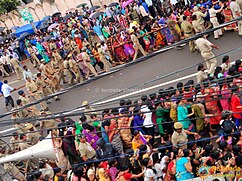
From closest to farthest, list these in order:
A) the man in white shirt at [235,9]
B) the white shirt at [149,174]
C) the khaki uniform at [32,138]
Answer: the white shirt at [149,174], the khaki uniform at [32,138], the man in white shirt at [235,9]

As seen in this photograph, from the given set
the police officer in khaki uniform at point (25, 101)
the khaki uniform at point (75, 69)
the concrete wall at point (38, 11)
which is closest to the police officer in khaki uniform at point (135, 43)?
the khaki uniform at point (75, 69)

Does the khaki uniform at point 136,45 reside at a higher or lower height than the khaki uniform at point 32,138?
higher

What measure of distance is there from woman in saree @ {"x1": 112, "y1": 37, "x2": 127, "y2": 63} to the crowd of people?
0.04 metres

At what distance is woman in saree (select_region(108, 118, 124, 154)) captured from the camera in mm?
8758

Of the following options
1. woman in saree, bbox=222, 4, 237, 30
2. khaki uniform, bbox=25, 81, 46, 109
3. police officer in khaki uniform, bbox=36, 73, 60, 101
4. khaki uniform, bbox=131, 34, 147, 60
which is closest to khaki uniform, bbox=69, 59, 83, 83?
police officer in khaki uniform, bbox=36, 73, 60, 101

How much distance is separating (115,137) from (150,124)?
6.06 ft

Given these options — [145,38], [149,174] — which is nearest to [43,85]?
[145,38]

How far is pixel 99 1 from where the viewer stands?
1061 inches

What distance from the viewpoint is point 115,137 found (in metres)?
8.80

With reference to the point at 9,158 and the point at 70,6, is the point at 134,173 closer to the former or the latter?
the point at 9,158

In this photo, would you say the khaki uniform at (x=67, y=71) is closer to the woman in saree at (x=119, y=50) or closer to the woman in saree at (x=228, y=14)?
the woman in saree at (x=119, y=50)

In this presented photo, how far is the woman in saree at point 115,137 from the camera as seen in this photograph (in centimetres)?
876

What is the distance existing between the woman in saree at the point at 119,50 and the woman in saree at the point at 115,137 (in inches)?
248

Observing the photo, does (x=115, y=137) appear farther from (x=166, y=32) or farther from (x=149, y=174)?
(x=166, y=32)
